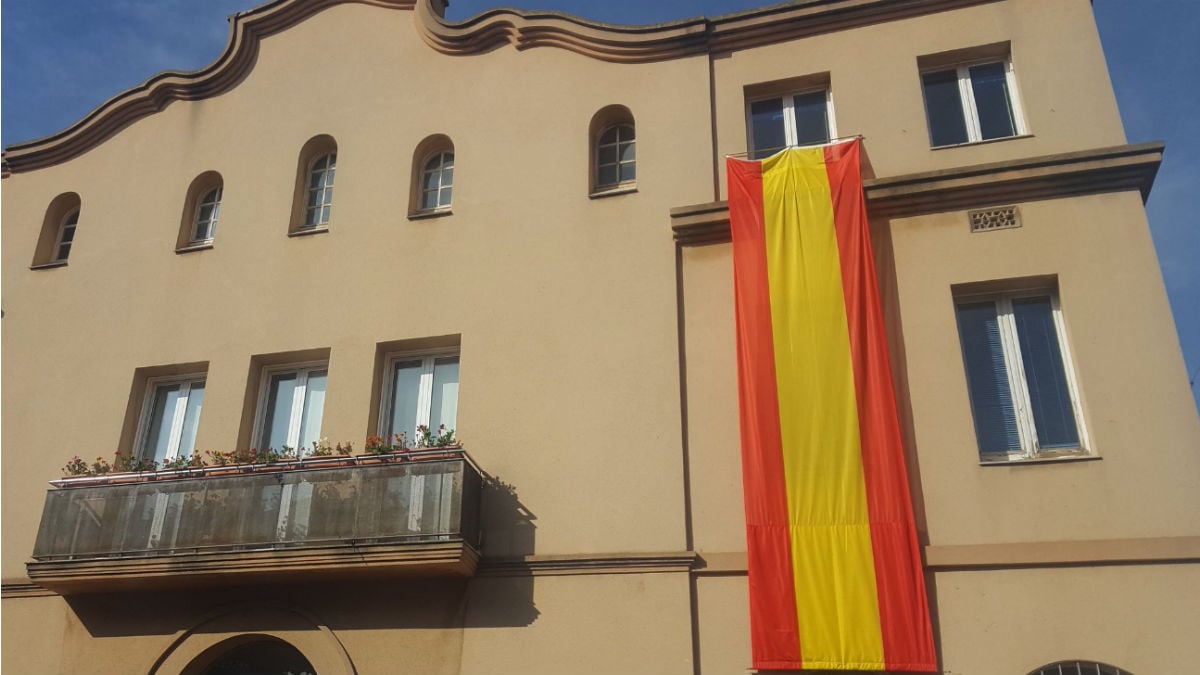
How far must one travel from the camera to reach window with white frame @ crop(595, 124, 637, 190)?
14219 mm

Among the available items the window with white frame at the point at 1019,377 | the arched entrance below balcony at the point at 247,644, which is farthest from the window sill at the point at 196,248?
the window with white frame at the point at 1019,377

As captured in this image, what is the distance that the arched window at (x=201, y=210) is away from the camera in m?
15.8

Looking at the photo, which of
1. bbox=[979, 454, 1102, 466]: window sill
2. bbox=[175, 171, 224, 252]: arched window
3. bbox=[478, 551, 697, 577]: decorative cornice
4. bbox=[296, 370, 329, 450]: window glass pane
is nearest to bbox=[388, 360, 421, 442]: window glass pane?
bbox=[296, 370, 329, 450]: window glass pane

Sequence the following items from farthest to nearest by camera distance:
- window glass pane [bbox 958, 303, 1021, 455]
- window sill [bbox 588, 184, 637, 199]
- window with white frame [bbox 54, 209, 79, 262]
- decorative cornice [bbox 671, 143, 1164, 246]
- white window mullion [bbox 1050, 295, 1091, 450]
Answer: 1. window with white frame [bbox 54, 209, 79, 262]
2. window sill [bbox 588, 184, 637, 199]
3. decorative cornice [bbox 671, 143, 1164, 246]
4. window glass pane [bbox 958, 303, 1021, 455]
5. white window mullion [bbox 1050, 295, 1091, 450]

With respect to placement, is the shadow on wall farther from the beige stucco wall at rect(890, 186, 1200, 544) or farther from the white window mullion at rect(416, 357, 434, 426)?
the beige stucco wall at rect(890, 186, 1200, 544)

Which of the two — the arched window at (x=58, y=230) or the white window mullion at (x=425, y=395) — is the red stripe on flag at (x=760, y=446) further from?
the arched window at (x=58, y=230)

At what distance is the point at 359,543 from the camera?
11523 millimetres

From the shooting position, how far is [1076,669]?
32.9ft

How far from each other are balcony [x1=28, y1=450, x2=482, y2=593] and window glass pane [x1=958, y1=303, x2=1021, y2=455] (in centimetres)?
578

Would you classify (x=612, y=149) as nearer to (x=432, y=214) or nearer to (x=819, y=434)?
(x=432, y=214)

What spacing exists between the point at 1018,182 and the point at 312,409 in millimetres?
9400

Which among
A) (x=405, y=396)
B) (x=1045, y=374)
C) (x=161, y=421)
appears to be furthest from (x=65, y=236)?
(x=1045, y=374)

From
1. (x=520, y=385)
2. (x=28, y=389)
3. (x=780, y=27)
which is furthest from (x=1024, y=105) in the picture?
(x=28, y=389)

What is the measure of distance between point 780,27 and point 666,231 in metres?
3.40
